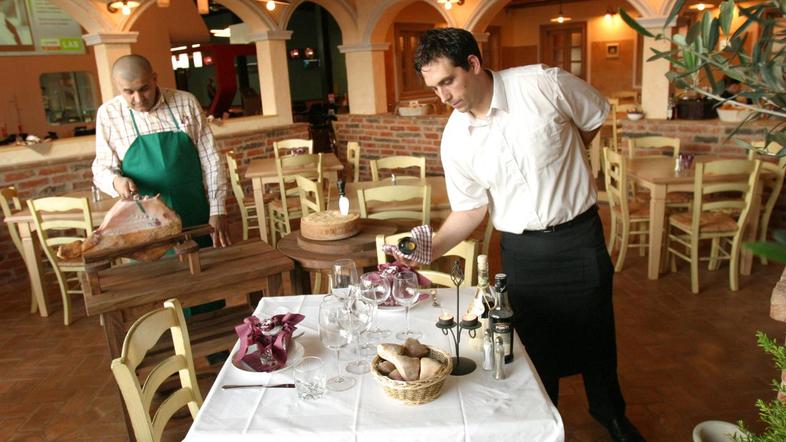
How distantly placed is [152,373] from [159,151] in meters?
1.59

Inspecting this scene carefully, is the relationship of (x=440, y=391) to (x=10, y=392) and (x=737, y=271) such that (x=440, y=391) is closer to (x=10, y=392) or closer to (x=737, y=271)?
(x=10, y=392)

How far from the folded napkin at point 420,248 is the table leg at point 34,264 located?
3744 mm

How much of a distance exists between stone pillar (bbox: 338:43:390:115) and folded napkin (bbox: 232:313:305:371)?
739 cm

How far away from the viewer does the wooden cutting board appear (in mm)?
3260

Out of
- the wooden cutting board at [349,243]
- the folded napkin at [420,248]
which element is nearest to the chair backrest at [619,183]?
the wooden cutting board at [349,243]

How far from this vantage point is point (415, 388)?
165 centimetres

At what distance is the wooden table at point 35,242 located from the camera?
473 cm

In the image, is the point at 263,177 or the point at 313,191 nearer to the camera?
the point at 313,191

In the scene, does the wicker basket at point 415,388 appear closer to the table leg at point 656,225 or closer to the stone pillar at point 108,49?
the table leg at point 656,225

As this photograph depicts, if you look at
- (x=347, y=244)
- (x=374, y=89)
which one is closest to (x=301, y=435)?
(x=347, y=244)

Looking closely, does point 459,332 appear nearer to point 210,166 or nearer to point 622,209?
point 210,166

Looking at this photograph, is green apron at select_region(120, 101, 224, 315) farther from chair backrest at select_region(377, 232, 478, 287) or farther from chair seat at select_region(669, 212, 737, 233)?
chair seat at select_region(669, 212, 737, 233)

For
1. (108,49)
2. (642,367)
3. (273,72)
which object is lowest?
(642,367)

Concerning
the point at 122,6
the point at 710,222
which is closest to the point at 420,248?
the point at 710,222
